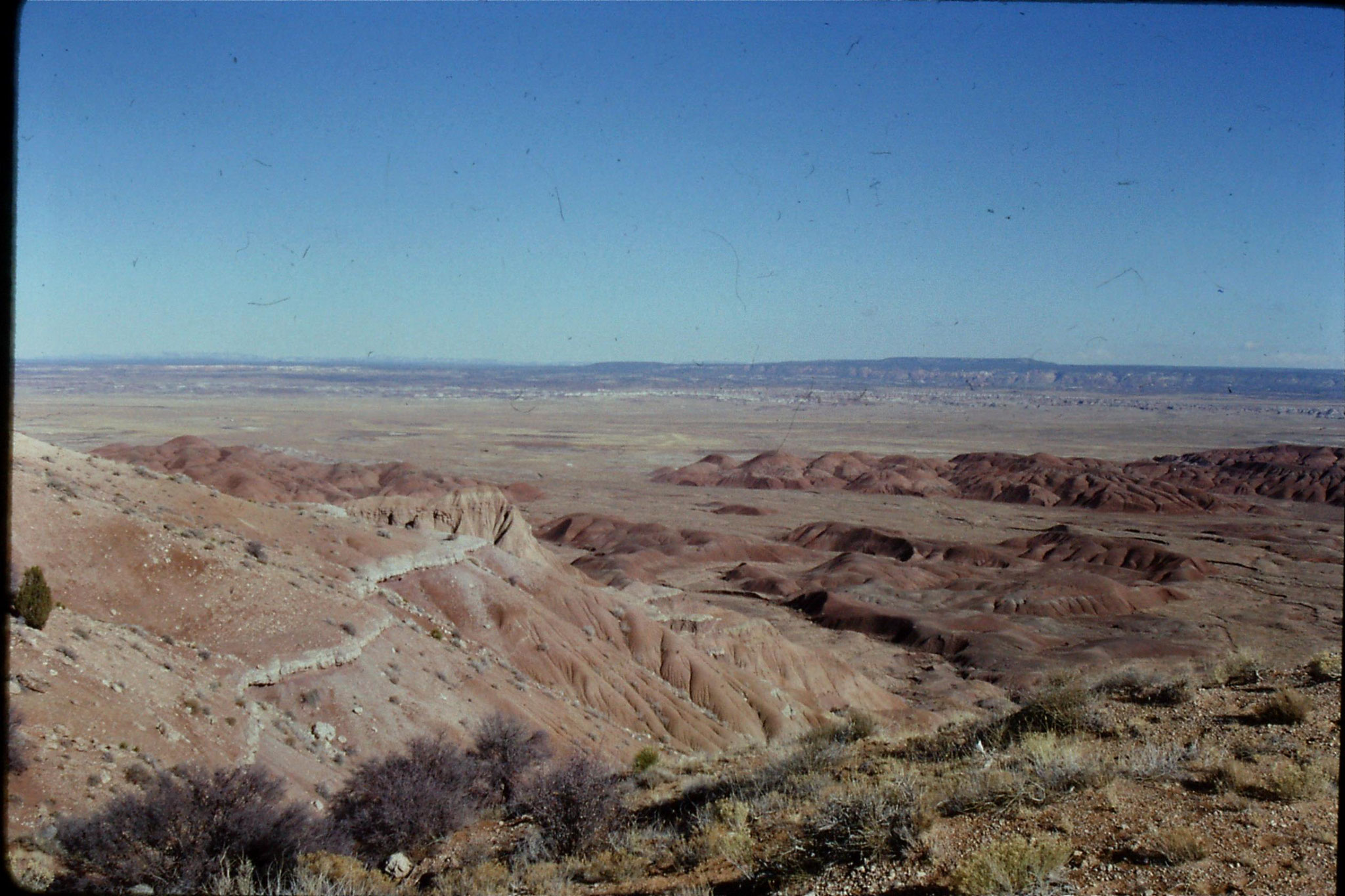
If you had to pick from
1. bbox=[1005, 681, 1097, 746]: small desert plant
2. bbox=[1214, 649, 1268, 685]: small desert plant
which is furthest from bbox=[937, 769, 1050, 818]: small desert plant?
bbox=[1214, 649, 1268, 685]: small desert plant

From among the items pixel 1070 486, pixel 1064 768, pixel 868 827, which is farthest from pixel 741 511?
pixel 868 827

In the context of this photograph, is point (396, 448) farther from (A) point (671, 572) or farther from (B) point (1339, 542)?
(B) point (1339, 542)

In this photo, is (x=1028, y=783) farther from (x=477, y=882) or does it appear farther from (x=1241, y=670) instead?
(x=1241, y=670)

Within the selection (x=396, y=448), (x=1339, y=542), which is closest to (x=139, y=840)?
(x=1339, y=542)

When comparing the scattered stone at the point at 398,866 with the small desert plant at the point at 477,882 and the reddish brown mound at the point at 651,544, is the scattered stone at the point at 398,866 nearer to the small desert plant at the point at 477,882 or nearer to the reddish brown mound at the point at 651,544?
the small desert plant at the point at 477,882

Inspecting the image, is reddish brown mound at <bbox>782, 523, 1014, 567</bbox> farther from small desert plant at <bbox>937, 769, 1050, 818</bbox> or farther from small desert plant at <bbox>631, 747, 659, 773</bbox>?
small desert plant at <bbox>937, 769, 1050, 818</bbox>

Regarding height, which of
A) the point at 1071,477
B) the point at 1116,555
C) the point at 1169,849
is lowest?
the point at 1116,555

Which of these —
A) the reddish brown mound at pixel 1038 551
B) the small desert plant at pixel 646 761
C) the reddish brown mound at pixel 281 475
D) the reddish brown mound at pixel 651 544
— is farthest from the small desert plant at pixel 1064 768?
the reddish brown mound at pixel 281 475
